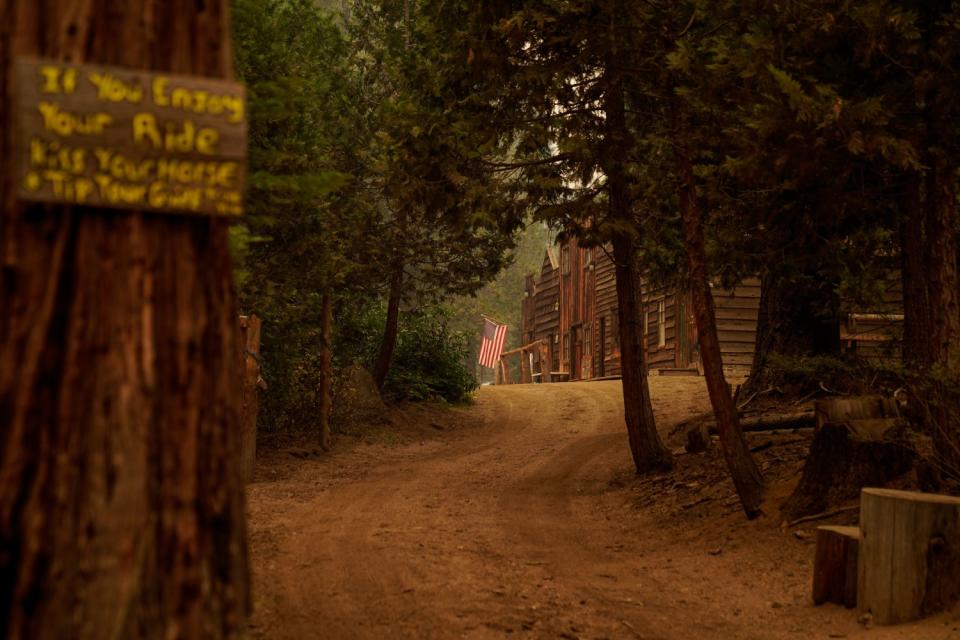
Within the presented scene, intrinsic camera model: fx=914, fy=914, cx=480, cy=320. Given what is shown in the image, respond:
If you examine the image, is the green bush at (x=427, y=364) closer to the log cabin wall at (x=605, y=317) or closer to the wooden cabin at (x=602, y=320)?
the wooden cabin at (x=602, y=320)

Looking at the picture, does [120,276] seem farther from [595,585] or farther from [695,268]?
[695,268]

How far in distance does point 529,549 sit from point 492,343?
1107 inches

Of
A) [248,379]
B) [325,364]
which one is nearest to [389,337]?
[325,364]

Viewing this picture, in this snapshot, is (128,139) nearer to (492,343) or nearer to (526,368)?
(492,343)

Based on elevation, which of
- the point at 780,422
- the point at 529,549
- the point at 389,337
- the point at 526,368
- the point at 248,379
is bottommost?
the point at 529,549

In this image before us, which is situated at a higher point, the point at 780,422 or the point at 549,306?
the point at 549,306

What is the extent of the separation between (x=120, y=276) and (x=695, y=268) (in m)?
8.76

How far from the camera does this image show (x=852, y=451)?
356 inches

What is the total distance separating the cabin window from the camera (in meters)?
30.5

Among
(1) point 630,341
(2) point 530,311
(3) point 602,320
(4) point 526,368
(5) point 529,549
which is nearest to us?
(5) point 529,549

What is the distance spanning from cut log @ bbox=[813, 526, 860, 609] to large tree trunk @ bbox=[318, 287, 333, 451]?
11.3 meters

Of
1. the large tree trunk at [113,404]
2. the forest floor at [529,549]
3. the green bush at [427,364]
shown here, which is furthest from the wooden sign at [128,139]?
the green bush at [427,364]

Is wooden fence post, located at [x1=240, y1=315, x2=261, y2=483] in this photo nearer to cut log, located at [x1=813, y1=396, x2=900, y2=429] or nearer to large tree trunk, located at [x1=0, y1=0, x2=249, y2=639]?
cut log, located at [x1=813, y1=396, x2=900, y2=429]

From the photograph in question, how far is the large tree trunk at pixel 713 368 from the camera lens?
10.3 m
